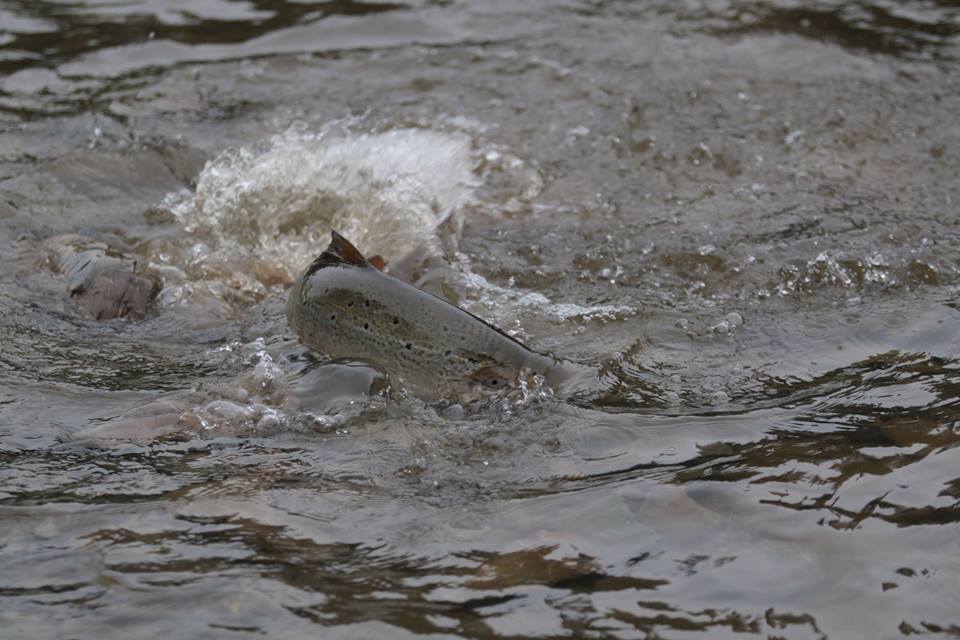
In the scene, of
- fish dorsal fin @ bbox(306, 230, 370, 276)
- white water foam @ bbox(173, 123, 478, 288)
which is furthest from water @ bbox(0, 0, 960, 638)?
fish dorsal fin @ bbox(306, 230, 370, 276)

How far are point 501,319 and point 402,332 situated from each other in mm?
918

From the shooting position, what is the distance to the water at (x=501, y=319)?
10.8 ft

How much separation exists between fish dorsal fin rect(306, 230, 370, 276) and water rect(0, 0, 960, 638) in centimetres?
39

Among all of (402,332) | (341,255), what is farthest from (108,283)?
(402,332)

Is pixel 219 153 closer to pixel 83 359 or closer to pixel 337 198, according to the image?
pixel 337 198

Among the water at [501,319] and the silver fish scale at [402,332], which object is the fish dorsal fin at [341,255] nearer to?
the silver fish scale at [402,332]

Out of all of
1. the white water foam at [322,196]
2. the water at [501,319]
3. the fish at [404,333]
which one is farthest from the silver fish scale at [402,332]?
the white water foam at [322,196]

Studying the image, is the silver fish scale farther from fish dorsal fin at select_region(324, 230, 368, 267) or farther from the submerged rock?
the submerged rock

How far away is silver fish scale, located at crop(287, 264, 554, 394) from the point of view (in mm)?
4094

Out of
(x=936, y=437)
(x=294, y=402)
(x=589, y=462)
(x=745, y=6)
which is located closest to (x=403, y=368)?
(x=294, y=402)

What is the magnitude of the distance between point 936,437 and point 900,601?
984 mm

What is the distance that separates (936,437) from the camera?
399 centimetres

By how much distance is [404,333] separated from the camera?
13.9 ft

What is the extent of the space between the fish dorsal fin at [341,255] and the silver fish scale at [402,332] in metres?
0.02
